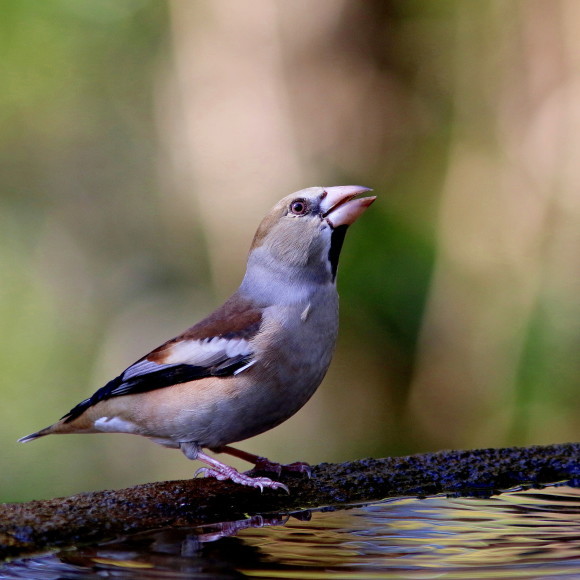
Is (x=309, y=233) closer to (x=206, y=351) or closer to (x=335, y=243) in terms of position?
(x=335, y=243)

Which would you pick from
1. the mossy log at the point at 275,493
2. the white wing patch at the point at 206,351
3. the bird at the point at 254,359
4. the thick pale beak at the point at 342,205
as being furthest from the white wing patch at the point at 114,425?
the thick pale beak at the point at 342,205

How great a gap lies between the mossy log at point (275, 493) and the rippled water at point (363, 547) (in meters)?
0.08

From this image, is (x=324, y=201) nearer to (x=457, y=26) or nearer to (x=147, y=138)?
(x=457, y=26)

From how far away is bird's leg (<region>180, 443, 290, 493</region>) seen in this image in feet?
10.6

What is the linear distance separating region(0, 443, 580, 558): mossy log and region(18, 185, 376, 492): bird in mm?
206

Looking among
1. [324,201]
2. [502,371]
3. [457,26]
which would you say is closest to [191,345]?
[324,201]

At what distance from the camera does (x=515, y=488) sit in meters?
3.38

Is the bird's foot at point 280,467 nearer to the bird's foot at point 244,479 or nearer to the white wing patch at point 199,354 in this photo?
the bird's foot at point 244,479

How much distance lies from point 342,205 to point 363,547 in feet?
5.52

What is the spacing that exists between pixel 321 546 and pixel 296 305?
1.34 m

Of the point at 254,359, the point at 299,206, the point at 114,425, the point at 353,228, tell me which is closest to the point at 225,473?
the point at 254,359

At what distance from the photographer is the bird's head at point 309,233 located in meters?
3.85

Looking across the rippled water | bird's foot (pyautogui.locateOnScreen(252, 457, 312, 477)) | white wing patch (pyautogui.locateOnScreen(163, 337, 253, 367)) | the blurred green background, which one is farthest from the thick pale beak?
the blurred green background

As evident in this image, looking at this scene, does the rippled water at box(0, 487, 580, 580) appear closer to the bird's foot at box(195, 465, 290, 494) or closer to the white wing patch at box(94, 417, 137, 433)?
the bird's foot at box(195, 465, 290, 494)
